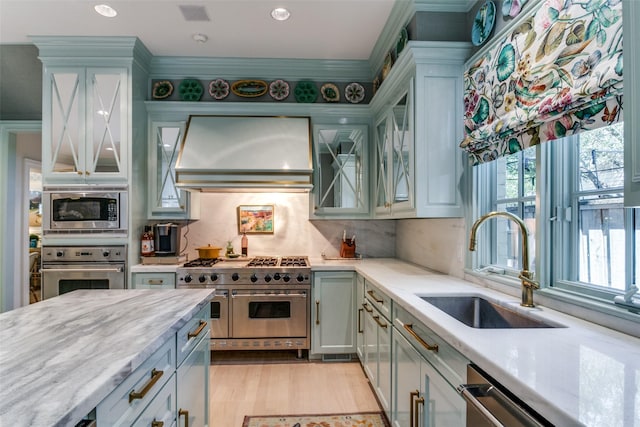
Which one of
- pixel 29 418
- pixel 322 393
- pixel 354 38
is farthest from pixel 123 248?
pixel 354 38

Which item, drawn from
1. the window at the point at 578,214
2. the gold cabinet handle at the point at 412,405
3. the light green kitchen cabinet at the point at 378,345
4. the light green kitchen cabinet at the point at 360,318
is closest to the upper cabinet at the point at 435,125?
the window at the point at 578,214

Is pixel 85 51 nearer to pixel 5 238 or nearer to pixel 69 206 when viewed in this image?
pixel 69 206

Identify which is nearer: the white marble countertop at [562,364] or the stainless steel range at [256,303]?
the white marble countertop at [562,364]

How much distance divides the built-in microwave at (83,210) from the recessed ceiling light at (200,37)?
1.53 metres

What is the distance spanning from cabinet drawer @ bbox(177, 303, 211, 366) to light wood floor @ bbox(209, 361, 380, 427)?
2.98ft

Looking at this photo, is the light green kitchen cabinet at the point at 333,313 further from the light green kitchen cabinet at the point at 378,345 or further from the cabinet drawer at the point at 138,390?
the cabinet drawer at the point at 138,390

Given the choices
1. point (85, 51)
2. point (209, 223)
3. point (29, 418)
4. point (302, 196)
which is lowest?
point (29, 418)

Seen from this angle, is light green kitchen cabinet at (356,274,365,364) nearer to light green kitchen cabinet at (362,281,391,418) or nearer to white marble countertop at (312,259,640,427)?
light green kitchen cabinet at (362,281,391,418)

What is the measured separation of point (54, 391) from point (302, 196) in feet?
10.0

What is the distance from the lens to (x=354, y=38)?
3.00m

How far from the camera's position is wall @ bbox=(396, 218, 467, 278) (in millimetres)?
2320

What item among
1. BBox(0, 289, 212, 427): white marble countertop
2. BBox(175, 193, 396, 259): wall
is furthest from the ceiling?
BBox(0, 289, 212, 427): white marble countertop

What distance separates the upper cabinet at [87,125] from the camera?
3002 millimetres

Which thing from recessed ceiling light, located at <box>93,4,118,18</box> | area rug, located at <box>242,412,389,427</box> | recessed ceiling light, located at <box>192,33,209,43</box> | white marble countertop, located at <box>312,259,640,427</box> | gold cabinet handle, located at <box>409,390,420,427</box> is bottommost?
area rug, located at <box>242,412,389,427</box>
